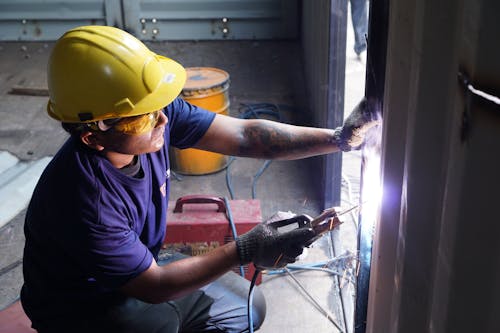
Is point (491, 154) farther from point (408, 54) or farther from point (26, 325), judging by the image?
point (26, 325)

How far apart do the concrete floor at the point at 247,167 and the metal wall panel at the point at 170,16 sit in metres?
0.15

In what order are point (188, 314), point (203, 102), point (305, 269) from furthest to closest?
1. point (203, 102)
2. point (305, 269)
3. point (188, 314)

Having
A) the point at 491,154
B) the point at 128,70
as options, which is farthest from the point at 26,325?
the point at 491,154

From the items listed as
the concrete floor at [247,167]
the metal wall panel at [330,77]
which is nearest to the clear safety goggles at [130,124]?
A: the concrete floor at [247,167]

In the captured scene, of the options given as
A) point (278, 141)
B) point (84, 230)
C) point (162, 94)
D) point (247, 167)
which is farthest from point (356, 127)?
point (247, 167)

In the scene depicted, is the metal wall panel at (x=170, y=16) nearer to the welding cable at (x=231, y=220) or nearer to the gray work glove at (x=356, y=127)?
the welding cable at (x=231, y=220)

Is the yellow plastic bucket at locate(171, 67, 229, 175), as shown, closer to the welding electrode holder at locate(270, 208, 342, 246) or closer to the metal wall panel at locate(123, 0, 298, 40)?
the metal wall panel at locate(123, 0, 298, 40)

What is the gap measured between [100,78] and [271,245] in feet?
2.69

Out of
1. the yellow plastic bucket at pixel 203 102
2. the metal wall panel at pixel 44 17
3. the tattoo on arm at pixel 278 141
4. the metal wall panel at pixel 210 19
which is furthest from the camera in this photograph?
the metal wall panel at pixel 44 17

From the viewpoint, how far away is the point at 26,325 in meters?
2.46

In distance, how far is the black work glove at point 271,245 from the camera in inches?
79.7

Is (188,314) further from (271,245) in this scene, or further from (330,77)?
(330,77)

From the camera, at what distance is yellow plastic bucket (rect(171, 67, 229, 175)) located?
443 centimetres

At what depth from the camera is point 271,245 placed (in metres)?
2.06
